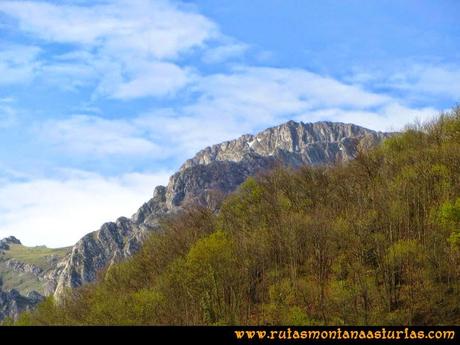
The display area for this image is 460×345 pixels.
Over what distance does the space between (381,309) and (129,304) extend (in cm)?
3903

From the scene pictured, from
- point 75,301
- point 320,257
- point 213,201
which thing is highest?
point 213,201

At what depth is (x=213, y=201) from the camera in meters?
145

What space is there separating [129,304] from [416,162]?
173 ft

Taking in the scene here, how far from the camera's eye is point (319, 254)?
8362 centimetres

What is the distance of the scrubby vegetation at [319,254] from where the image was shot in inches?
2633

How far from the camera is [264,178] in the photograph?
11581cm

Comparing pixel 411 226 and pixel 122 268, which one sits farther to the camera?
pixel 122 268

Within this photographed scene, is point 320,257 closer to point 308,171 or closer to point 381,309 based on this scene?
point 381,309

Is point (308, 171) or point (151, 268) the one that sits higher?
point (308, 171)

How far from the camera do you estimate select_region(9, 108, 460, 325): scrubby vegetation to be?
2633 inches
